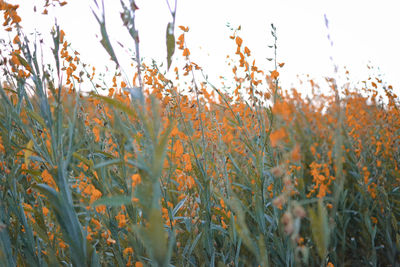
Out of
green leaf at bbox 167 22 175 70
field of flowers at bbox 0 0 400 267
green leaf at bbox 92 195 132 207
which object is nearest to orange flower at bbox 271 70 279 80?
field of flowers at bbox 0 0 400 267

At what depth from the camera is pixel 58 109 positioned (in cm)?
93

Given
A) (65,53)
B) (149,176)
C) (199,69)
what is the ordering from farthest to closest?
1. (65,53)
2. (199,69)
3. (149,176)

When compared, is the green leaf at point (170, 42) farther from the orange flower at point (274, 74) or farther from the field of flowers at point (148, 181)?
the orange flower at point (274, 74)

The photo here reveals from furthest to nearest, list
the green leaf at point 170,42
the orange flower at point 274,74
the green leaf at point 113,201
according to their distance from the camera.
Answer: the orange flower at point 274,74
the green leaf at point 170,42
the green leaf at point 113,201

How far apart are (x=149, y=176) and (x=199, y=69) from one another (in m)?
1.10

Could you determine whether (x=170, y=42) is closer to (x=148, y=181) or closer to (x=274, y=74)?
(x=148, y=181)

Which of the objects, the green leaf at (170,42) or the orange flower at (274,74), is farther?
the orange flower at (274,74)

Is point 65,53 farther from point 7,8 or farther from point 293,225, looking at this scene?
point 293,225

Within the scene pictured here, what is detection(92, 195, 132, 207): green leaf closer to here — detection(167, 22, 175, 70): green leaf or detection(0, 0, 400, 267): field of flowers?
detection(0, 0, 400, 267): field of flowers

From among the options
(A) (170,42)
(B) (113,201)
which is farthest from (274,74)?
(B) (113,201)

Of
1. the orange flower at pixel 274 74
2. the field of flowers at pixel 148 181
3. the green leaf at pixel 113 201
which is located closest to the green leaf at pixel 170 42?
the field of flowers at pixel 148 181

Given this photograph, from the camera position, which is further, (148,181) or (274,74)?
(274,74)

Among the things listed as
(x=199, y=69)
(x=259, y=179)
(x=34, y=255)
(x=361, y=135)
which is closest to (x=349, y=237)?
(x=361, y=135)

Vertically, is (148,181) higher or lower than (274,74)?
lower
